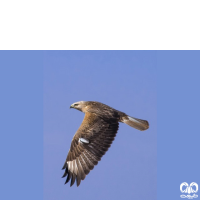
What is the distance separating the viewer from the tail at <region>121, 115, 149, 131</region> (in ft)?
29.5

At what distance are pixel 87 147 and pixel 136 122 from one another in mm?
1307

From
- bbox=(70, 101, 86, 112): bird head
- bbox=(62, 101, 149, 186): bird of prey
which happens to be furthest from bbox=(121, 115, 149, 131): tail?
bbox=(70, 101, 86, 112): bird head

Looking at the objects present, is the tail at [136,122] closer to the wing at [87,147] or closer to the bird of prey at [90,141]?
the bird of prey at [90,141]

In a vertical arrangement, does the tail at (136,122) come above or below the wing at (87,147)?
above

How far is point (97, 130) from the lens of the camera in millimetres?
8484

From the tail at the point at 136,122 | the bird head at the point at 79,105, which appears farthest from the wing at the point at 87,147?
the bird head at the point at 79,105

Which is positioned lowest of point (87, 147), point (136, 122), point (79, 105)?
point (87, 147)

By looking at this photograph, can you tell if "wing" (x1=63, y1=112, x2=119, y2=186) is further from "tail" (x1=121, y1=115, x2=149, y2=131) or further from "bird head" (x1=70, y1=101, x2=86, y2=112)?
"bird head" (x1=70, y1=101, x2=86, y2=112)

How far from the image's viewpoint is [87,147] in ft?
27.3

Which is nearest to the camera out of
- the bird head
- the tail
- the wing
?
the wing

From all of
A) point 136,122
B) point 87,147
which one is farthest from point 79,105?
point 87,147

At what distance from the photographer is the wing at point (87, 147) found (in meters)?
8.16

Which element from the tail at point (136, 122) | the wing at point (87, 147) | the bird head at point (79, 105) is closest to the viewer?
the wing at point (87, 147)

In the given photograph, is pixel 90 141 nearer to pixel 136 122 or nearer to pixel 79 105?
pixel 136 122
